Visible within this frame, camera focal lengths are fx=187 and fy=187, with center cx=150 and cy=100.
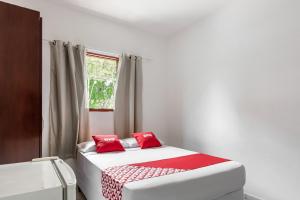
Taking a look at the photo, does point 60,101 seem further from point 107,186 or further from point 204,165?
point 204,165

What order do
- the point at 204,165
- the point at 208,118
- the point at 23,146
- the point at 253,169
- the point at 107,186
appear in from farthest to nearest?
the point at 208,118 → the point at 253,169 → the point at 204,165 → the point at 107,186 → the point at 23,146

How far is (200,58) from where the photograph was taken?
3.36 m

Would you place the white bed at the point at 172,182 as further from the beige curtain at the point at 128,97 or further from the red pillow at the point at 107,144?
the beige curtain at the point at 128,97

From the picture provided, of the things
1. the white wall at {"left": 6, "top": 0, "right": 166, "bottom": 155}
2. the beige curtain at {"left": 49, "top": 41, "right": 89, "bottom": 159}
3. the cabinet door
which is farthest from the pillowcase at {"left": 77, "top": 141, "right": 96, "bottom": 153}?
the cabinet door

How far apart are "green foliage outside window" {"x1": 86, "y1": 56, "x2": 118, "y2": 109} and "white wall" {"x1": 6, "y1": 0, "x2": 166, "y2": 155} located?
0.66 feet

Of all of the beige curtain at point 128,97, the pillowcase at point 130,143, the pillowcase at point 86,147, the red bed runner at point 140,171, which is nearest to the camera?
the red bed runner at point 140,171

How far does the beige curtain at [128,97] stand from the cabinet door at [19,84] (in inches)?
69.2

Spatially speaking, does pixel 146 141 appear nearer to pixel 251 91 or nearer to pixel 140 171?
pixel 140 171

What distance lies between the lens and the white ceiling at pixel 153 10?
2830 mm

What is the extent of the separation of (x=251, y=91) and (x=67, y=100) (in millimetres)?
2704

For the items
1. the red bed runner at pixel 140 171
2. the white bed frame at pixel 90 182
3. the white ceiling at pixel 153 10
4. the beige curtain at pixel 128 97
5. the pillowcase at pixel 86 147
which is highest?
the white ceiling at pixel 153 10

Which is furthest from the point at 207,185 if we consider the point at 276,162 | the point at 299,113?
the point at 299,113

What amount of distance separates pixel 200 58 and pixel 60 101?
2433 millimetres

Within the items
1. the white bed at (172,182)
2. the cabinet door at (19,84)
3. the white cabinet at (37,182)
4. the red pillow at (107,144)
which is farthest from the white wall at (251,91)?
the cabinet door at (19,84)
